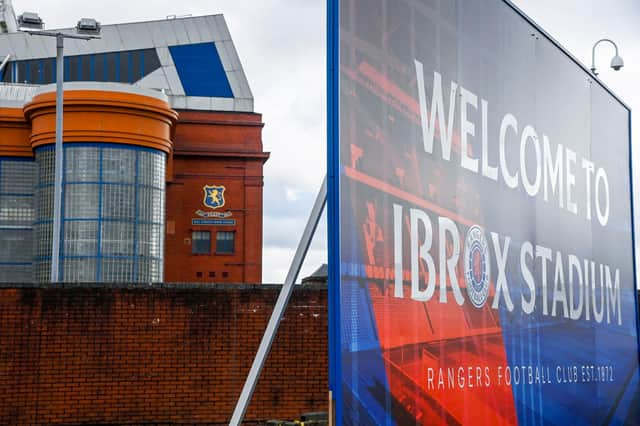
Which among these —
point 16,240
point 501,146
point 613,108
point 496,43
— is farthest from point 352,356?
point 16,240

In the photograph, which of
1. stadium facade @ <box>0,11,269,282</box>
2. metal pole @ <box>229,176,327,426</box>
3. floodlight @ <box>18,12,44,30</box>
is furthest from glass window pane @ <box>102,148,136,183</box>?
metal pole @ <box>229,176,327,426</box>

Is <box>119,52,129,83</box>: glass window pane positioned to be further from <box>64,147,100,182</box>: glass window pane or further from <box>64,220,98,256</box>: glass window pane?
<box>64,220,98,256</box>: glass window pane

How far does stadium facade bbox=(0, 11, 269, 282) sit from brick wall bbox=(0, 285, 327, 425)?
14715mm

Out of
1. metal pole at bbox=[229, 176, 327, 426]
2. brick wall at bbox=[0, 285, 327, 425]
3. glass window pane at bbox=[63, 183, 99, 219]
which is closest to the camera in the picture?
metal pole at bbox=[229, 176, 327, 426]

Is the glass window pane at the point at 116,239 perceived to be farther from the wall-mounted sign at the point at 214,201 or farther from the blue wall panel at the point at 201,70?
the blue wall panel at the point at 201,70

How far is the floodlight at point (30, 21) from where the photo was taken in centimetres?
1870

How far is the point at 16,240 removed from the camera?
3009cm

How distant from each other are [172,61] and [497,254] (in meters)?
31.1

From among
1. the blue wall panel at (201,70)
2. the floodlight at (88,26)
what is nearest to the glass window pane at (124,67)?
the blue wall panel at (201,70)

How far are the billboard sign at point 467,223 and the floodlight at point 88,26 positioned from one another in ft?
41.0

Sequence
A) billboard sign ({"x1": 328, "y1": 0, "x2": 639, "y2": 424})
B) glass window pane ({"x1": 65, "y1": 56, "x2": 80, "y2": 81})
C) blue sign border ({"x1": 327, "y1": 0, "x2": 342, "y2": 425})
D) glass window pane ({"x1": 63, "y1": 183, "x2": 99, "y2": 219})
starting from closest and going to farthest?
blue sign border ({"x1": 327, "y1": 0, "x2": 342, "y2": 425}) < billboard sign ({"x1": 328, "y1": 0, "x2": 639, "y2": 424}) < glass window pane ({"x1": 63, "y1": 183, "x2": 99, "y2": 219}) < glass window pane ({"x1": 65, "y1": 56, "x2": 80, "y2": 81})

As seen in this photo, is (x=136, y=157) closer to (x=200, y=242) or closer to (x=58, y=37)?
(x=200, y=242)

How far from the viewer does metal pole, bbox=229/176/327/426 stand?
18.2 feet

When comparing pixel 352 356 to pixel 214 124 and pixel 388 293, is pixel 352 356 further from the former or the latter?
pixel 214 124
